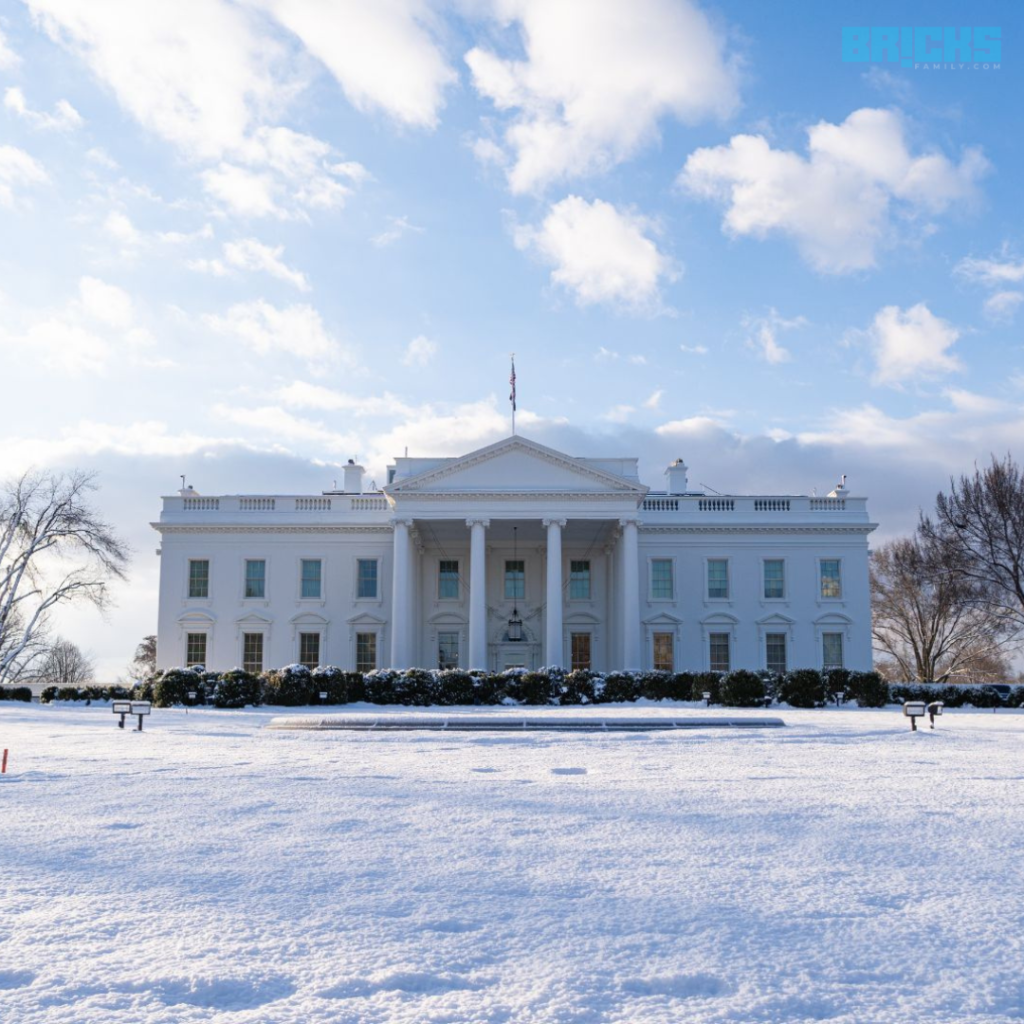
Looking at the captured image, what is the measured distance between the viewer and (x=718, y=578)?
42.9 metres

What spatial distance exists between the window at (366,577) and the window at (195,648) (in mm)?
6782

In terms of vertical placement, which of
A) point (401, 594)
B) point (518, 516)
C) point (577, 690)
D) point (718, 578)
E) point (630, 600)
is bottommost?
point (577, 690)

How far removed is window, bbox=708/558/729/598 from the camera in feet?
140

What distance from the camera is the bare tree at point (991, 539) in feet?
134

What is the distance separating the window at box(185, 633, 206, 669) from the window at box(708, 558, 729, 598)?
21.6 m

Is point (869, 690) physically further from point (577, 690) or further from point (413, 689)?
point (413, 689)

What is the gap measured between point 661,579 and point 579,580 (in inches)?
141

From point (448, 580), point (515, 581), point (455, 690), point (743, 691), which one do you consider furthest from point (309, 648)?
point (743, 691)

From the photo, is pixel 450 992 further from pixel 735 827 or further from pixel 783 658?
pixel 783 658

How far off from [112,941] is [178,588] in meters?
38.6

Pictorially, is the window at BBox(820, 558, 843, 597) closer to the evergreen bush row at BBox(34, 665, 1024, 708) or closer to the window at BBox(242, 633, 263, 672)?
the evergreen bush row at BBox(34, 665, 1024, 708)

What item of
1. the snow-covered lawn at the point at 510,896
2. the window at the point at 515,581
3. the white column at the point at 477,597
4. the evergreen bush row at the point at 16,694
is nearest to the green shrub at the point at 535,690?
the white column at the point at 477,597

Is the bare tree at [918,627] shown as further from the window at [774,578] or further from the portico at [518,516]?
the portico at [518,516]

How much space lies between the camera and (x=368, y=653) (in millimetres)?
42125
